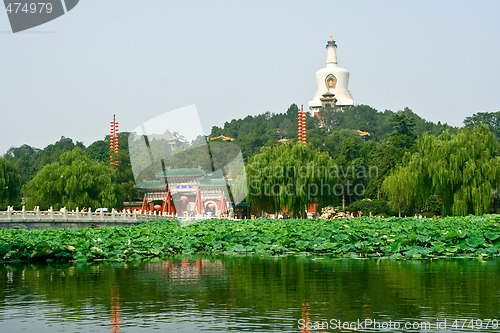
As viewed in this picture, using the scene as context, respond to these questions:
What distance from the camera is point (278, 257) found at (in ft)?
48.3

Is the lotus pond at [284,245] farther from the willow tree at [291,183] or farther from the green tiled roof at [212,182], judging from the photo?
the green tiled roof at [212,182]

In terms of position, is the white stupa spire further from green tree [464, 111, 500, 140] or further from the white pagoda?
green tree [464, 111, 500, 140]

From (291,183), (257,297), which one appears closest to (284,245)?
(257,297)

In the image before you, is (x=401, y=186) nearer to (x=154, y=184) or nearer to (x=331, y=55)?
(x=154, y=184)

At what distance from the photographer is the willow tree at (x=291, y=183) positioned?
35.3 metres

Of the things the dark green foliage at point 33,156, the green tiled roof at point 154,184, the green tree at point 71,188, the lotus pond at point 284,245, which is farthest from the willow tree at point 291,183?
the dark green foliage at point 33,156

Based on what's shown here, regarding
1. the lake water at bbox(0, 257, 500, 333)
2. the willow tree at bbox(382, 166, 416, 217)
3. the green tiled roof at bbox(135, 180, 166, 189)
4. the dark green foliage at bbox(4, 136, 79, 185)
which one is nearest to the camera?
the lake water at bbox(0, 257, 500, 333)

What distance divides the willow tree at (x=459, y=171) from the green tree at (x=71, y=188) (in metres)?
19.4

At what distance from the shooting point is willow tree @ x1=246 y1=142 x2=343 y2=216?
35.3 meters

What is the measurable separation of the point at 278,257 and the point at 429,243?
3118 mm

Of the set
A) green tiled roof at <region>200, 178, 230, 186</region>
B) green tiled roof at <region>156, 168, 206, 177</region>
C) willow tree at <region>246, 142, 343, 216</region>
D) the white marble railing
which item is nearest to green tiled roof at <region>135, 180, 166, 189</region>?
green tiled roof at <region>156, 168, 206, 177</region>

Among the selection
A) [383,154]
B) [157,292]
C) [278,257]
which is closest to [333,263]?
[278,257]

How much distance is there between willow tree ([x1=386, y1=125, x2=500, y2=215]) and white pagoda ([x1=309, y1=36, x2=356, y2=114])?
271 feet

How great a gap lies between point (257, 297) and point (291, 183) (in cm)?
2662
